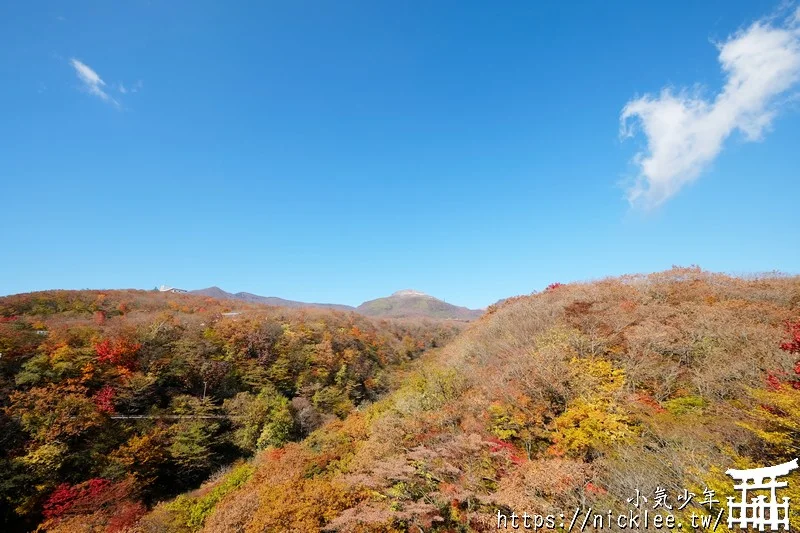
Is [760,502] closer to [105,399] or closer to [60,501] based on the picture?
[60,501]

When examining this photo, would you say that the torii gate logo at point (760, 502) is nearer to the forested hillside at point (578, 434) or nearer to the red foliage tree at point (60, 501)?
the forested hillside at point (578, 434)

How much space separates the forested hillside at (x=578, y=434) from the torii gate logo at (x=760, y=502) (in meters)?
0.23

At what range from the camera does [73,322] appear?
106 feet

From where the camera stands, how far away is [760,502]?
18.4 feet

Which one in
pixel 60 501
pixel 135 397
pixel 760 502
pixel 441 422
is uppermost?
pixel 760 502

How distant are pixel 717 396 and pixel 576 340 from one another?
4.76 m

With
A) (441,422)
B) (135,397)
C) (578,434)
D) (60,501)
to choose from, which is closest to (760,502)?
(578,434)

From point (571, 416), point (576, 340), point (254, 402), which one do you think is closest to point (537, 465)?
point (571, 416)

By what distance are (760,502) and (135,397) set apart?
3548 cm

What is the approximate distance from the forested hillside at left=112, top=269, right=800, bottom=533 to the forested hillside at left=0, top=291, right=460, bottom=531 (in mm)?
3608

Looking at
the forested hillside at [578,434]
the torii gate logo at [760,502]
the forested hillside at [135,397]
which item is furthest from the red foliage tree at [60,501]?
the torii gate logo at [760,502]

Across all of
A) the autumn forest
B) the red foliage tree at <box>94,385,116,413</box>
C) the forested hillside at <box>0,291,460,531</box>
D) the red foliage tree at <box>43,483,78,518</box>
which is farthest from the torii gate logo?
the red foliage tree at <box>94,385,116,413</box>

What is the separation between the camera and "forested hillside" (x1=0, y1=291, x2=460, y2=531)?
1875 centimetres

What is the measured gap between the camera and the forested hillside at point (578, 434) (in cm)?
805
